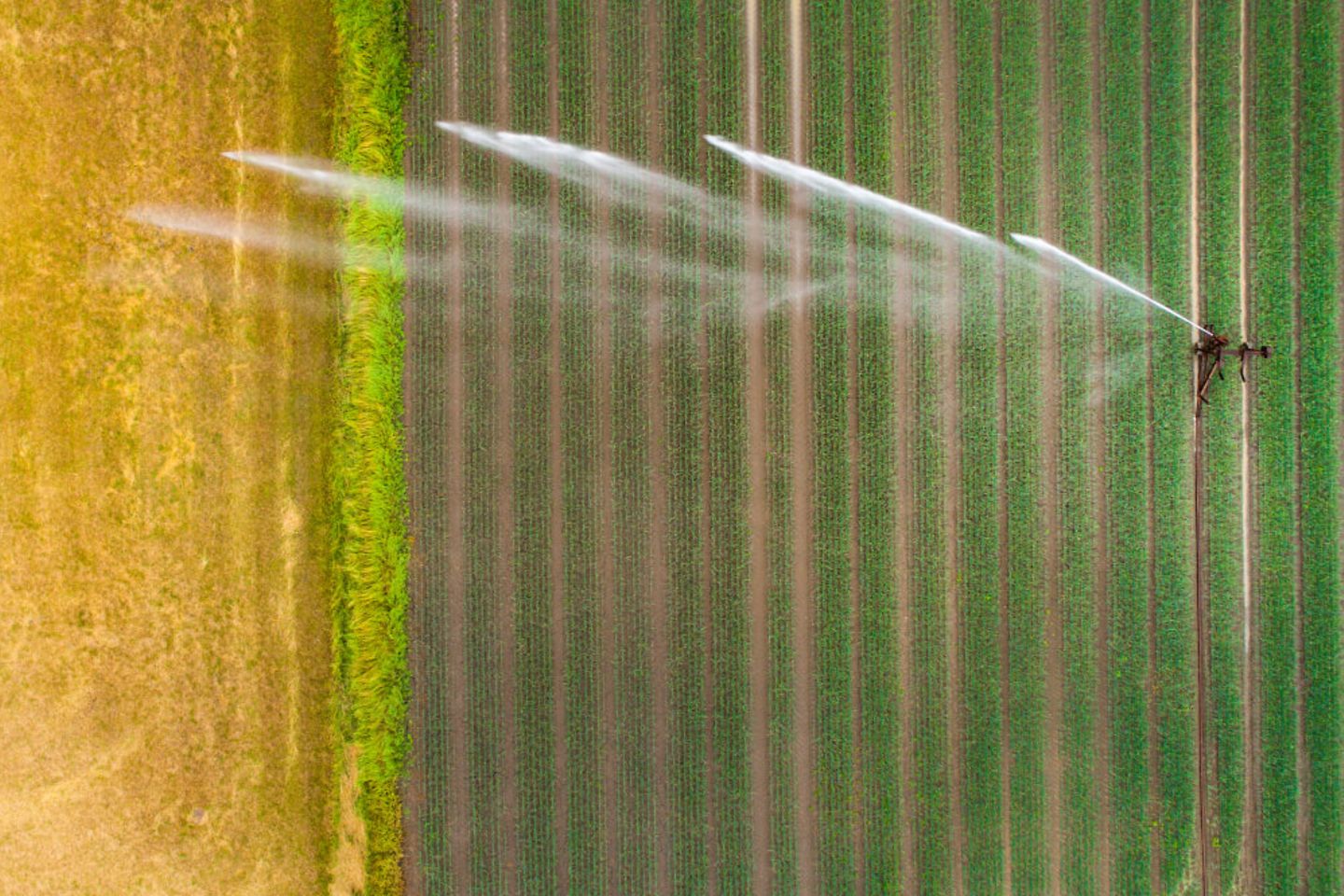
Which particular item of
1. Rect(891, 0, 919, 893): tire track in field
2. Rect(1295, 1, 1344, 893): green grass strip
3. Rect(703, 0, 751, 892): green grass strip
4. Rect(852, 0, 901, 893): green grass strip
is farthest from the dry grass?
Rect(1295, 1, 1344, 893): green grass strip

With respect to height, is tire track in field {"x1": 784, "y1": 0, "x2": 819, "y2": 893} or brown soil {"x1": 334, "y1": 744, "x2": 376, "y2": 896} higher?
tire track in field {"x1": 784, "y1": 0, "x2": 819, "y2": 893}

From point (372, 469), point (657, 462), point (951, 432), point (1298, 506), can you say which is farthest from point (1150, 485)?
point (372, 469)

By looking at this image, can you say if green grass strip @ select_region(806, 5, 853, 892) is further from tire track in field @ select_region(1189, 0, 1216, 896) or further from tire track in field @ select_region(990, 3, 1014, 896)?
tire track in field @ select_region(1189, 0, 1216, 896)

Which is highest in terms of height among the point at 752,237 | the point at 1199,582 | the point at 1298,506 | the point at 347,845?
the point at 752,237

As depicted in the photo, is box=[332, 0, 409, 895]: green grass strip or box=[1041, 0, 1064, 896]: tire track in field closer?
box=[332, 0, 409, 895]: green grass strip

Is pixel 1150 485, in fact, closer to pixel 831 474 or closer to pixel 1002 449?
pixel 1002 449

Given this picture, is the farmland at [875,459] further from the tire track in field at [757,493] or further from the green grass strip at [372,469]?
the green grass strip at [372,469]

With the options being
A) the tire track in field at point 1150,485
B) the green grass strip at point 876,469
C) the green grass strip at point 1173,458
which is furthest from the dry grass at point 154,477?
the green grass strip at point 1173,458
